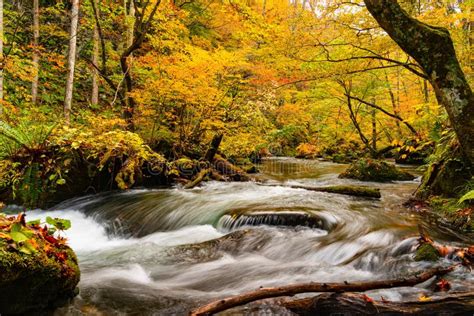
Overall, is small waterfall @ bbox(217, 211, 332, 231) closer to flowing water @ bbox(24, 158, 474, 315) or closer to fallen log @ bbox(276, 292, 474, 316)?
flowing water @ bbox(24, 158, 474, 315)

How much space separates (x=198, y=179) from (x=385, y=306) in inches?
328

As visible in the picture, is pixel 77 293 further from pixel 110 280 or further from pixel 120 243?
pixel 120 243

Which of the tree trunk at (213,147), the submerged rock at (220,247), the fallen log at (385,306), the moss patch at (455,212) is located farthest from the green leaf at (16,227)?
the tree trunk at (213,147)

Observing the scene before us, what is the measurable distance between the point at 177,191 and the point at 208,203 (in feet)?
6.64

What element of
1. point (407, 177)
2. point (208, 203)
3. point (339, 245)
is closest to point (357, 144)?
point (407, 177)

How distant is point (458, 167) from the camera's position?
6.62 metres

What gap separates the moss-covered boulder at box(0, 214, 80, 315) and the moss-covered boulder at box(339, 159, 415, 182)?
1079 cm

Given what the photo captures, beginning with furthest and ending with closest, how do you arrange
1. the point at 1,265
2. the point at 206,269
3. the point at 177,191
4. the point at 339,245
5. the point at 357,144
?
the point at 357,144 → the point at 177,191 → the point at 339,245 → the point at 206,269 → the point at 1,265

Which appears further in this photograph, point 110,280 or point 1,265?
point 110,280

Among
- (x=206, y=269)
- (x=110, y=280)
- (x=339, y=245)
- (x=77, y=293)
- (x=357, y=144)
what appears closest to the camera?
(x=77, y=293)

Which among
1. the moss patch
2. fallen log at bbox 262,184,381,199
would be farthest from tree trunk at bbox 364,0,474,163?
fallen log at bbox 262,184,381,199

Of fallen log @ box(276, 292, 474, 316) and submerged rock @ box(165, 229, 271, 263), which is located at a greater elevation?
fallen log @ box(276, 292, 474, 316)

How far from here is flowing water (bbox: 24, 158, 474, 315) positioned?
3.91 metres

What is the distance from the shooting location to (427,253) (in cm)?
422
